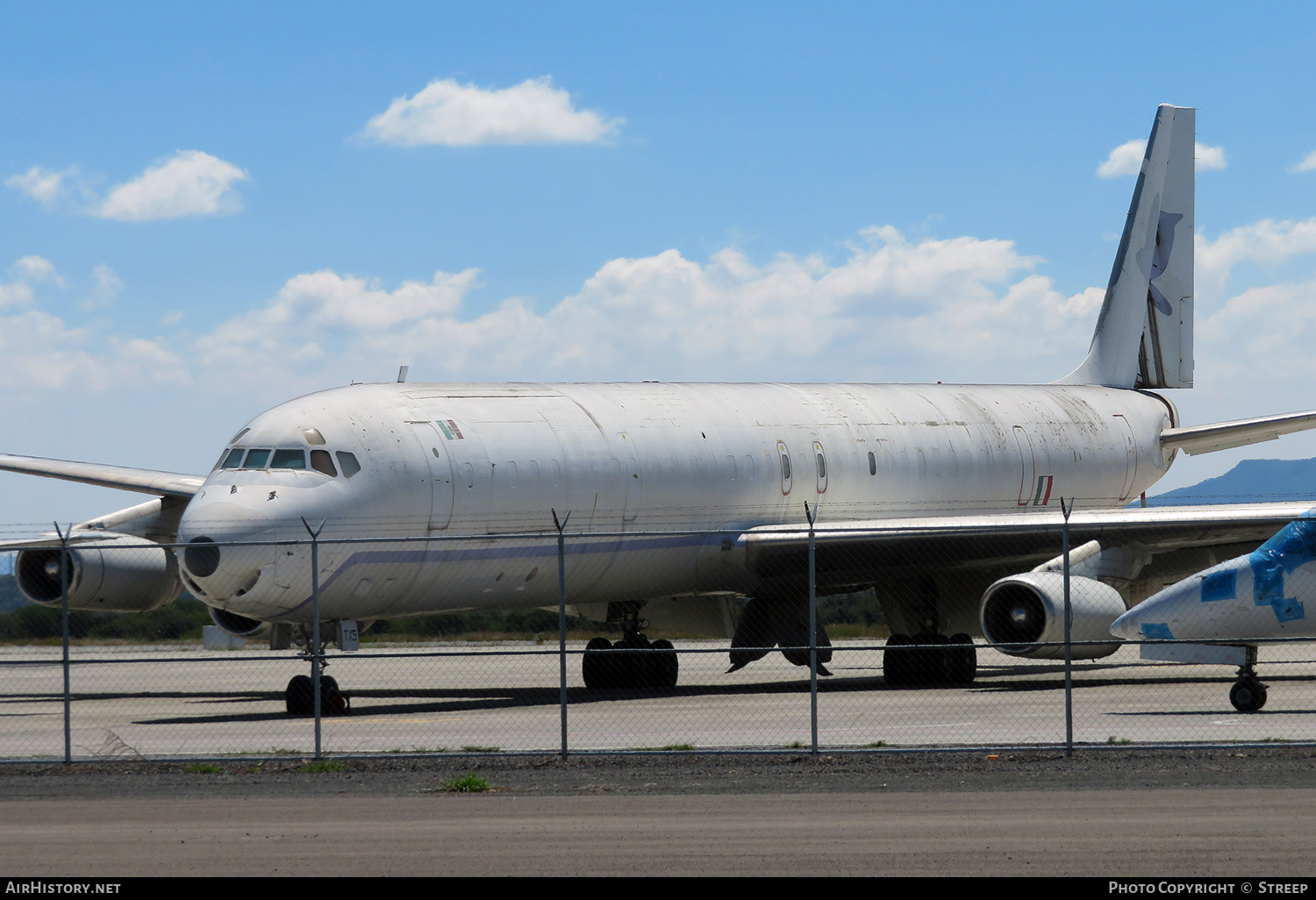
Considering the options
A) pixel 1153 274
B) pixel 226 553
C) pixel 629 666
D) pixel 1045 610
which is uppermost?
pixel 1153 274

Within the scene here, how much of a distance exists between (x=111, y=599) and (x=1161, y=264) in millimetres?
20425

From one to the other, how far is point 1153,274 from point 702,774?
22822mm

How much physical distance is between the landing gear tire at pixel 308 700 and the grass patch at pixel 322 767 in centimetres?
409

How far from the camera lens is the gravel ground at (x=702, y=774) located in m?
12.5

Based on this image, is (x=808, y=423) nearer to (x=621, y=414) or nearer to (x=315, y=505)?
(x=621, y=414)

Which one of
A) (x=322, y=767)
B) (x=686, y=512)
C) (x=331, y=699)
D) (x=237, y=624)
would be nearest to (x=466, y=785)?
(x=322, y=767)

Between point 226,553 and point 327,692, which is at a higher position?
point 226,553

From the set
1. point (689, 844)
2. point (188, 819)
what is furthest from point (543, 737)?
point (689, 844)

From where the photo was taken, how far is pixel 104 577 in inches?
994

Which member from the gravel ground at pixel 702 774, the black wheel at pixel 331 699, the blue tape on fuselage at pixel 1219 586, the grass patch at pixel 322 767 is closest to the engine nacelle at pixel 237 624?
the black wheel at pixel 331 699

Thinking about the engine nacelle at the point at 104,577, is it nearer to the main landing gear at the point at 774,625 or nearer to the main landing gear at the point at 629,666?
the main landing gear at the point at 629,666

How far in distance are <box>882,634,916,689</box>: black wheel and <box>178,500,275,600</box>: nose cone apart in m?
9.49

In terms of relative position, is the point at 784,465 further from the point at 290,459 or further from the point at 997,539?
the point at 290,459

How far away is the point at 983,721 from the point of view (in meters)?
17.3
